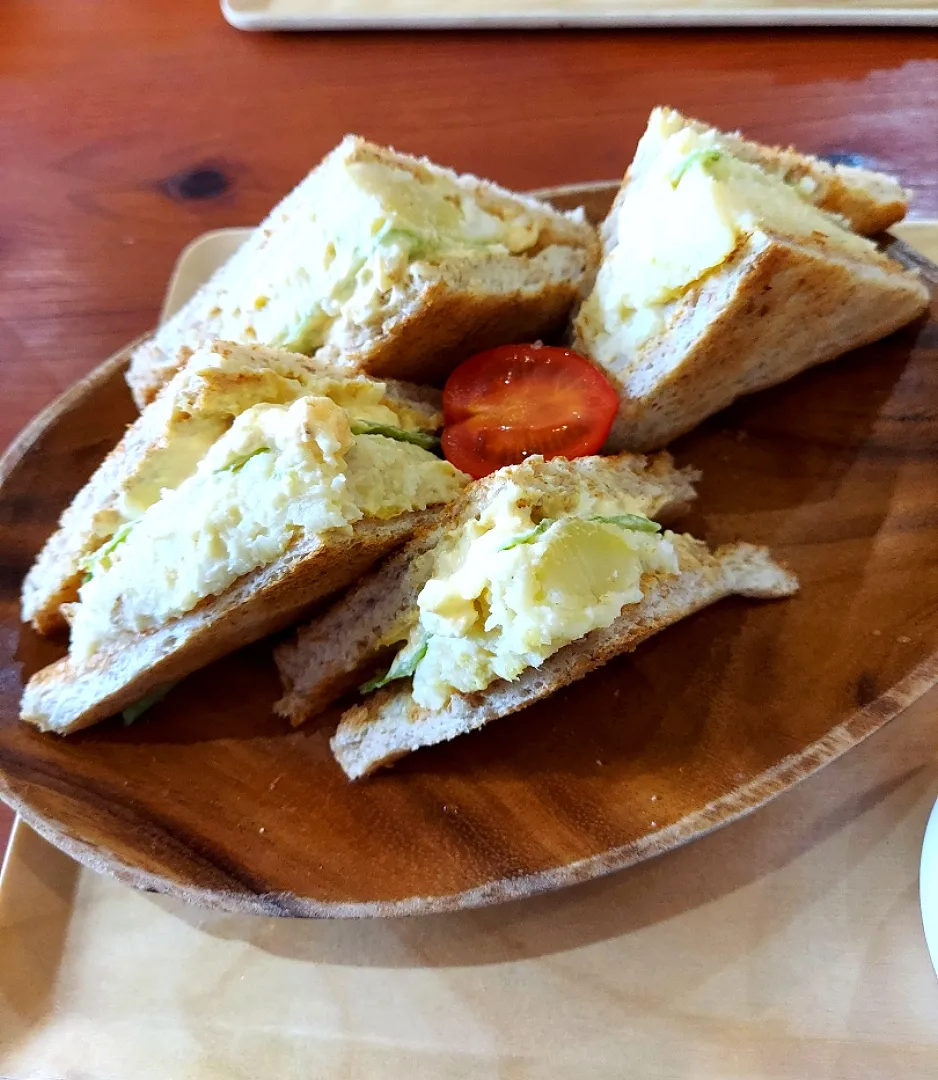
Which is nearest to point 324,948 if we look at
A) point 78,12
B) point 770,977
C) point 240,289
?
point 770,977

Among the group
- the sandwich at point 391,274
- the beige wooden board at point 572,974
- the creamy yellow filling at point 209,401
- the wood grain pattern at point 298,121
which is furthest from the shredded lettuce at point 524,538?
the wood grain pattern at point 298,121

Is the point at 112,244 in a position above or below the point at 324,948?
above

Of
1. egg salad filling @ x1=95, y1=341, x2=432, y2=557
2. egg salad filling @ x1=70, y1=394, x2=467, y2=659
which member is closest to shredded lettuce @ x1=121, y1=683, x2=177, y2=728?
egg salad filling @ x1=70, y1=394, x2=467, y2=659

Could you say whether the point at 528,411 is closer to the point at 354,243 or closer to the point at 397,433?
the point at 397,433

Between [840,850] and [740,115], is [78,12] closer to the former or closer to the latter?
[740,115]

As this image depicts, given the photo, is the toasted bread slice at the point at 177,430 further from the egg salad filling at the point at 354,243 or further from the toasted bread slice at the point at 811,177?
the toasted bread slice at the point at 811,177

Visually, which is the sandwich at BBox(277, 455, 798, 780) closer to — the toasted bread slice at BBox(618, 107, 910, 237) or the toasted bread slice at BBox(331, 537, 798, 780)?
the toasted bread slice at BBox(331, 537, 798, 780)
